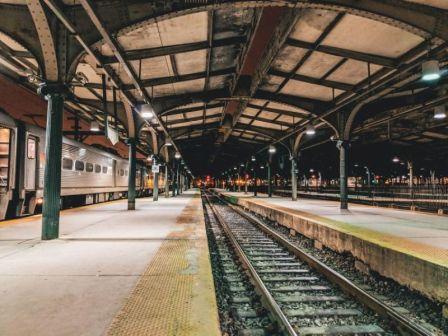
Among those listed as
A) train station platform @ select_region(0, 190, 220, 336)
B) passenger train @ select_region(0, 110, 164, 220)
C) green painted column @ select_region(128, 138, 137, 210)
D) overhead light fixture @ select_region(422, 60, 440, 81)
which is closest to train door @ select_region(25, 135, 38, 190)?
passenger train @ select_region(0, 110, 164, 220)

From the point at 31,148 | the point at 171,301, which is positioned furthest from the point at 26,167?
the point at 171,301

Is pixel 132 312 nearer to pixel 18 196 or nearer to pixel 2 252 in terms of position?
pixel 2 252

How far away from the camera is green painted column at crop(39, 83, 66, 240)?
6.52m

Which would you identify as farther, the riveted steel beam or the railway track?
the riveted steel beam

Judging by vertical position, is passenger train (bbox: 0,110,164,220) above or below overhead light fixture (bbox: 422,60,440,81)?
below

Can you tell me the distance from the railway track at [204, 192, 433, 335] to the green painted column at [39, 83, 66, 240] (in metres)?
3.97

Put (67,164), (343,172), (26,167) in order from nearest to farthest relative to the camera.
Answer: (26,167), (67,164), (343,172)

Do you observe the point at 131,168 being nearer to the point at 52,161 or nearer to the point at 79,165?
the point at 79,165

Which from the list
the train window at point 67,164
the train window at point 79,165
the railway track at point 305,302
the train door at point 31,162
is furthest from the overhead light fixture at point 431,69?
the train window at point 79,165

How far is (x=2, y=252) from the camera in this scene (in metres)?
5.45

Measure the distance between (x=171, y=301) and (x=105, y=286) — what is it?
103 centimetres

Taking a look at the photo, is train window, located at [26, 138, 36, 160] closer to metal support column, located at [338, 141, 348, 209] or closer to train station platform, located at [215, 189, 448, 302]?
train station platform, located at [215, 189, 448, 302]

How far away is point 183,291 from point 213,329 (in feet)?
3.35

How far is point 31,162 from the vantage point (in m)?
9.95
